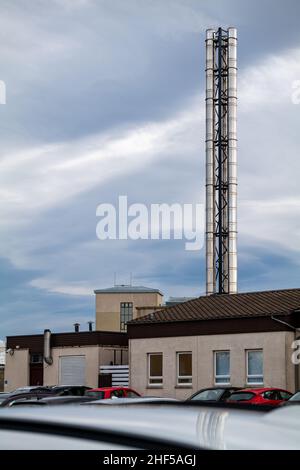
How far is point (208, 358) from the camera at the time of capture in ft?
124

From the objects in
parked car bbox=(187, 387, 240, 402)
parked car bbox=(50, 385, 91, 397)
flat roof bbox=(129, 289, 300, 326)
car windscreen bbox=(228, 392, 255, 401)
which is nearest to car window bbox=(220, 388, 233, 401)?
parked car bbox=(187, 387, 240, 402)

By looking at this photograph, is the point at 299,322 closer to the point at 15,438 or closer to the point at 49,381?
the point at 49,381

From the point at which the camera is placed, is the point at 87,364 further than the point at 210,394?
Yes

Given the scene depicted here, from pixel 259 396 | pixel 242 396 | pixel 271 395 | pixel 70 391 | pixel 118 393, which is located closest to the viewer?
pixel 242 396

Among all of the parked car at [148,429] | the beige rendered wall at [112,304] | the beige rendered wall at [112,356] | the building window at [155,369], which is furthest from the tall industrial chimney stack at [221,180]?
the parked car at [148,429]

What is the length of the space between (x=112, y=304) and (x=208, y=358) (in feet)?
142

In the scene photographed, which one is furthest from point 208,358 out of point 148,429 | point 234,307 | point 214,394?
point 148,429

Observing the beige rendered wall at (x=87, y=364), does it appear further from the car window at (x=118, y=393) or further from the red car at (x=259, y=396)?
the red car at (x=259, y=396)

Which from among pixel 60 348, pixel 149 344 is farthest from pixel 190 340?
pixel 60 348

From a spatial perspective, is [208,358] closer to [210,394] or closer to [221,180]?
[210,394]

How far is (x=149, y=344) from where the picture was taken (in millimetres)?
40406

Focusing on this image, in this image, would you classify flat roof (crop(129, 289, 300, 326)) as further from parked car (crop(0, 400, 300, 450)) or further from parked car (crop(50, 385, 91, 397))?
parked car (crop(0, 400, 300, 450))

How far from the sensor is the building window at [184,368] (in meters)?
38.3

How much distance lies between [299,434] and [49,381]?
149 ft
